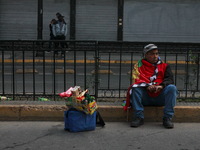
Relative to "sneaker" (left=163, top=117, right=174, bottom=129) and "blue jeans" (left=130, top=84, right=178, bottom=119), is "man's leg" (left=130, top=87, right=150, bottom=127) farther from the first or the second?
"sneaker" (left=163, top=117, right=174, bottom=129)

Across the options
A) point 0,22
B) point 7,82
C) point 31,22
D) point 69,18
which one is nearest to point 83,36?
point 69,18

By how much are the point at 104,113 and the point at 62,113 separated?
647 mm

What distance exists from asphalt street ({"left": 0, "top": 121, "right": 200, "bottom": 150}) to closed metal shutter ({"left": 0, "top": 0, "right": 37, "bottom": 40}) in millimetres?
14506

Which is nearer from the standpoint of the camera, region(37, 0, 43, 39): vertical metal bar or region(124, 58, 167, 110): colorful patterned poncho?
region(124, 58, 167, 110): colorful patterned poncho

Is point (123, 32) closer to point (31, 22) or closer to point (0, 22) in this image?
point (31, 22)

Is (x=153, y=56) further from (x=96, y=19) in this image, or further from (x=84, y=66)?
(x=96, y=19)

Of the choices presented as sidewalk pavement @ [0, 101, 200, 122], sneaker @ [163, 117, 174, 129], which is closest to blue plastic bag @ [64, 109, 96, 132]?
sidewalk pavement @ [0, 101, 200, 122]

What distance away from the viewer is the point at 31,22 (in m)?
18.6

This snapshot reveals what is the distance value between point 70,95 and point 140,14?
15.3 m

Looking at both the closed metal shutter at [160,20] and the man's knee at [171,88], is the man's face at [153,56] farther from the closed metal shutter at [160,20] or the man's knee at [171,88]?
the closed metal shutter at [160,20]

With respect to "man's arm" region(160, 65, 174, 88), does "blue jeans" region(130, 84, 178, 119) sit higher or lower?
lower

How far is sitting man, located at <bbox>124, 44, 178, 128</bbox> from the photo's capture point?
4590mm

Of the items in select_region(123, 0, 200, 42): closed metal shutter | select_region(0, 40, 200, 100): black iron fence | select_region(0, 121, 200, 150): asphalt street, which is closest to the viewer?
select_region(0, 121, 200, 150): asphalt street

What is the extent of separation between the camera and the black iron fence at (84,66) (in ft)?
17.4
